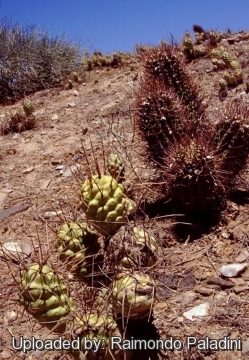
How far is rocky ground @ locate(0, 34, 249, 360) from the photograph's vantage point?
211 cm

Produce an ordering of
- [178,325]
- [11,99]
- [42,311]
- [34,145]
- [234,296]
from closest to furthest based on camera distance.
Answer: [42,311] → [178,325] → [234,296] → [34,145] → [11,99]

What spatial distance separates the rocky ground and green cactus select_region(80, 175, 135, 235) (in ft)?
0.37

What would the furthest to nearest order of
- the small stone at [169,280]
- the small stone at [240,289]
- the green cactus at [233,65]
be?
the green cactus at [233,65] < the small stone at [169,280] < the small stone at [240,289]

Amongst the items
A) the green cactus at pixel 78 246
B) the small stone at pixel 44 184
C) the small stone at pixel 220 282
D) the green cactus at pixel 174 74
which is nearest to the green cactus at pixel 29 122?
the small stone at pixel 44 184

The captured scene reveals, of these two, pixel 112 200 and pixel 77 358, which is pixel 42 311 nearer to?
pixel 77 358

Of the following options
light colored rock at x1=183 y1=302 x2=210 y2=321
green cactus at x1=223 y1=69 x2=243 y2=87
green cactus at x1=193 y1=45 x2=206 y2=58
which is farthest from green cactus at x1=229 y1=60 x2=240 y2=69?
light colored rock at x1=183 y1=302 x2=210 y2=321

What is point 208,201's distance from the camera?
114 inches

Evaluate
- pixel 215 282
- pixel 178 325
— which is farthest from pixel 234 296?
pixel 178 325

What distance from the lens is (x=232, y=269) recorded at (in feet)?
8.07

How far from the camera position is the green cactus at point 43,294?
170 cm

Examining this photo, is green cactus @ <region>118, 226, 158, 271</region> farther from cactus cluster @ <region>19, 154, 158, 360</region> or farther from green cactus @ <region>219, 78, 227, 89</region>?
green cactus @ <region>219, 78, 227, 89</region>

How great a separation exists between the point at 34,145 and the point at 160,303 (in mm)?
3154

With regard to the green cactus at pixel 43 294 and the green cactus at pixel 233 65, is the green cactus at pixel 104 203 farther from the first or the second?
the green cactus at pixel 233 65

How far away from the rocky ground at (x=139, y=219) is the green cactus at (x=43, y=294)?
0.27 feet
